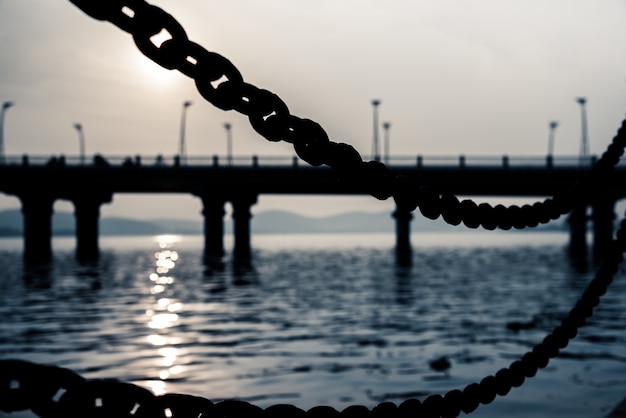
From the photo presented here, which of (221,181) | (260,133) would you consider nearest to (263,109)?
A: (260,133)

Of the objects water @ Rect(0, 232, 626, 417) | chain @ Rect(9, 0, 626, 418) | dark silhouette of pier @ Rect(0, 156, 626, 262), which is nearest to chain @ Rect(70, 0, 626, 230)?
chain @ Rect(9, 0, 626, 418)

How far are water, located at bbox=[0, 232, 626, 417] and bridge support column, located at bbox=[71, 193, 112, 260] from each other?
37810 mm

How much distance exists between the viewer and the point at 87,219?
6347 centimetres

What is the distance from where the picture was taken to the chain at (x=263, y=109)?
209cm

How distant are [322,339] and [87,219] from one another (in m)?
54.0

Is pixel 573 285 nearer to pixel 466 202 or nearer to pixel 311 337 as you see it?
pixel 311 337

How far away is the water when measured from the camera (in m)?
8.84

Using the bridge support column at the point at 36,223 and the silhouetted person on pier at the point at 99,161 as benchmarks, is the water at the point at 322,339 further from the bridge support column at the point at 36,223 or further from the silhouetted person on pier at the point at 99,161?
the bridge support column at the point at 36,223

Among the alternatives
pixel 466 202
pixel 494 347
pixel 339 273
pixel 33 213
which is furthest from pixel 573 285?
pixel 33 213

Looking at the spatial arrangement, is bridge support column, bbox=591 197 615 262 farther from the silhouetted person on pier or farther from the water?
the silhouetted person on pier

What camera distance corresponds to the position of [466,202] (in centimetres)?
306

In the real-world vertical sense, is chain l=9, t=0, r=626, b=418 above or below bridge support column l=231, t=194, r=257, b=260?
above

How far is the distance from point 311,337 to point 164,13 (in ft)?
37.7

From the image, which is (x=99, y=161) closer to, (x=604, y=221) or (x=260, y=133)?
(x=604, y=221)
